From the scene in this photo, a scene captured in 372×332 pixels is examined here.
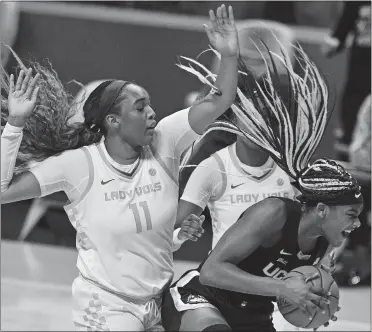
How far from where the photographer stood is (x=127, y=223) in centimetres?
471

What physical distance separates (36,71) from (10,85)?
24 centimetres

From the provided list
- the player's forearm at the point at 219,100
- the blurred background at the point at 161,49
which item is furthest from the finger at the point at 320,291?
the blurred background at the point at 161,49

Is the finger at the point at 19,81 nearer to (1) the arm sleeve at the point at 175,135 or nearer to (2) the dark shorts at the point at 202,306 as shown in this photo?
(1) the arm sleeve at the point at 175,135

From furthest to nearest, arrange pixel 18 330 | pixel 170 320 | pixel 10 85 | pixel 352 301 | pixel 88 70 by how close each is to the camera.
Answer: pixel 88 70 → pixel 352 301 → pixel 18 330 → pixel 170 320 → pixel 10 85

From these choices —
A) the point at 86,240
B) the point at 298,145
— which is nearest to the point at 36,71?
the point at 86,240

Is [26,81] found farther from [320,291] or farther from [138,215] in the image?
[320,291]

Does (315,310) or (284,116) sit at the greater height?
(284,116)

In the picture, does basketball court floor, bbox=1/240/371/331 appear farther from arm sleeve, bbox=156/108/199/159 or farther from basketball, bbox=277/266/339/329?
arm sleeve, bbox=156/108/199/159

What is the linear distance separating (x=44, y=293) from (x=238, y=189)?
2.75 m

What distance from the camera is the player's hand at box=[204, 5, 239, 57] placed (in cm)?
453

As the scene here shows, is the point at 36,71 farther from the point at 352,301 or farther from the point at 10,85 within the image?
the point at 352,301

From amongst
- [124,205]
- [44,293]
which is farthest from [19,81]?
[44,293]

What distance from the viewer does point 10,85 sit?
4559mm

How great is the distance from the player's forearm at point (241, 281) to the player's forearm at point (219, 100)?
0.63 m
